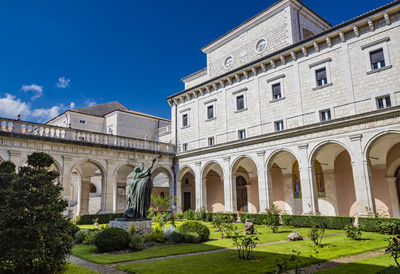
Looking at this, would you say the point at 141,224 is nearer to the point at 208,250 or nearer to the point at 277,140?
the point at 208,250

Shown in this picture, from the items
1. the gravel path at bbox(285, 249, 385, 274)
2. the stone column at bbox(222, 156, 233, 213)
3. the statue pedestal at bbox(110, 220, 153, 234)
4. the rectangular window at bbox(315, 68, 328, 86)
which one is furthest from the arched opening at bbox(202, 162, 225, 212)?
the gravel path at bbox(285, 249, 385, 274)

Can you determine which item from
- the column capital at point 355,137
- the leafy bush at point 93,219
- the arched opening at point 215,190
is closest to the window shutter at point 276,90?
the column capital at point 355,137

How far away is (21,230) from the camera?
21.2ft

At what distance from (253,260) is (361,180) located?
11255mm

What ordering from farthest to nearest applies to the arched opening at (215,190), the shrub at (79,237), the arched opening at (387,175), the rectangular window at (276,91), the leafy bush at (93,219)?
the arched opening at (215,190) < the rectangular window at (276,91) < the leafy bush at (93,219) < the arched opening at (387,175) < the shrub at (79,237)

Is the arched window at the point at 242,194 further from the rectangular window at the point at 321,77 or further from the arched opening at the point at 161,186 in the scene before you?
the rectangular window at the point at 321,77

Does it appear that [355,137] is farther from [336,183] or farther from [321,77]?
[336,183]

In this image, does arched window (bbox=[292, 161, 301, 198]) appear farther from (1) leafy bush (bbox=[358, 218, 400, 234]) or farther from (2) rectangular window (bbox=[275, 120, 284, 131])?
(1) leafy bush (bbox=[358, 218, 400, 234])

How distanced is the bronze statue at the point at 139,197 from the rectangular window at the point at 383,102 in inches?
541

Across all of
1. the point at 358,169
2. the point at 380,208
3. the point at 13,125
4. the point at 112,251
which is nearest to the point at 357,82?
the point at 358,169

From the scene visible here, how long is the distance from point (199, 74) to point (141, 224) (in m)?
24.0

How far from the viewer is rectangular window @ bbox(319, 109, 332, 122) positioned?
19531 millimetres

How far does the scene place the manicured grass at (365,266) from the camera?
24.3 feet

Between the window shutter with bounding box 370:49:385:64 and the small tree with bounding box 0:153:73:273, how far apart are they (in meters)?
18.6
